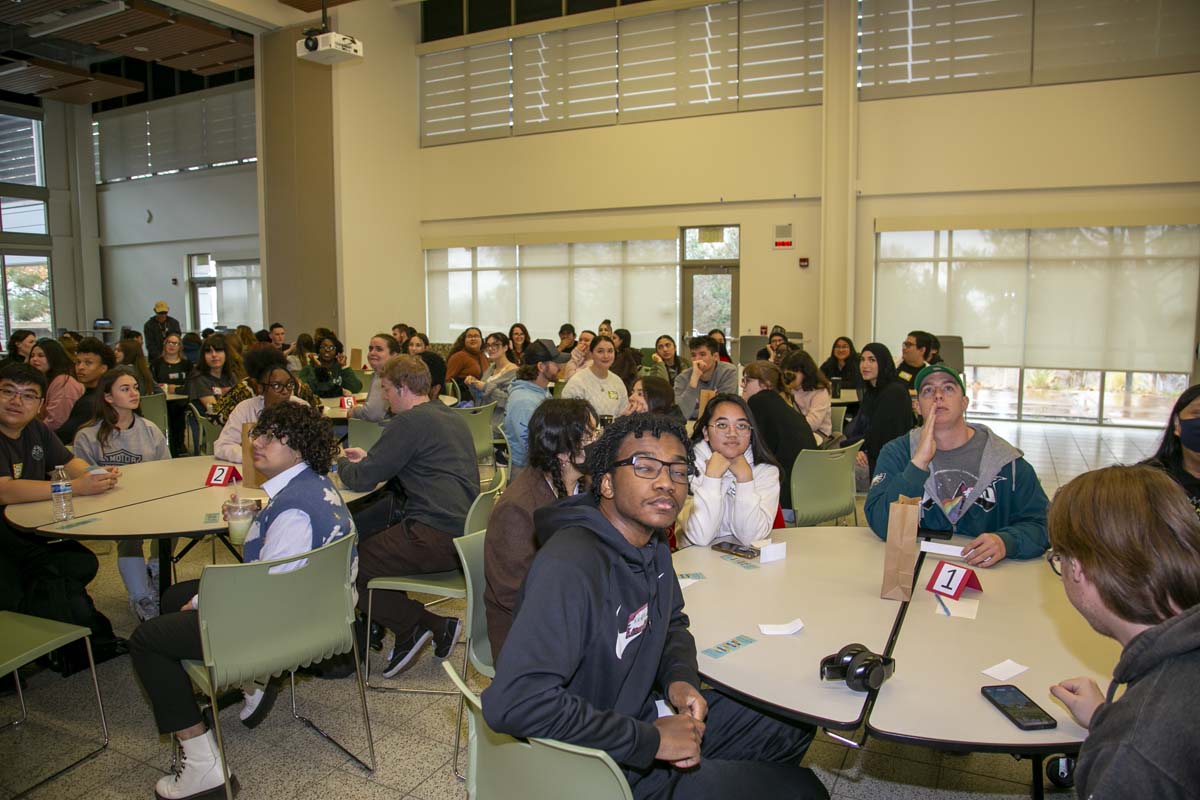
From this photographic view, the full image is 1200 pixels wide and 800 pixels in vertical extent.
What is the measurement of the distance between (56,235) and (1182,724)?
21.1m

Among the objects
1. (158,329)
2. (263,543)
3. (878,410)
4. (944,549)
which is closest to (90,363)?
(263,543)

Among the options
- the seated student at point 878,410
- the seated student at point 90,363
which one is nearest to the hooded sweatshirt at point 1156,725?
the seated student at point 878,410

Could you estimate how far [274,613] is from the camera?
8.21 feet

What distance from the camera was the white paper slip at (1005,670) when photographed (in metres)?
1.87

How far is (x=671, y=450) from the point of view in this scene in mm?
1726

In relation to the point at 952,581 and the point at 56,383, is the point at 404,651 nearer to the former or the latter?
the point at 952,581

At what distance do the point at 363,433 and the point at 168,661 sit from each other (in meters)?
2.60

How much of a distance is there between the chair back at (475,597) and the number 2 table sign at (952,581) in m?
1.46

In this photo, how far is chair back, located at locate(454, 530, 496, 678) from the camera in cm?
266

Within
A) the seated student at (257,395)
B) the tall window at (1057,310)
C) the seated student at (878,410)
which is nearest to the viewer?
the seated student at (257,395)

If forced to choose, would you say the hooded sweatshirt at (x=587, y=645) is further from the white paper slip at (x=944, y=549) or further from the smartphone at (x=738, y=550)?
the white paper slip at (x=944, y=549)

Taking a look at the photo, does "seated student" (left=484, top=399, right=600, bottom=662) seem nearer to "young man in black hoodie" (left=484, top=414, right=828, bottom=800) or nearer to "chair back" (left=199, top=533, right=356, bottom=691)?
"young man in black hoodie" (left=484, top=414, right=828, bottom=800)

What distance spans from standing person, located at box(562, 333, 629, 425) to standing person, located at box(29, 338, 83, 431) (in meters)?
3.58


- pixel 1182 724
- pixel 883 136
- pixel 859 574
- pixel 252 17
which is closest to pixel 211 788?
pixel 859 574
